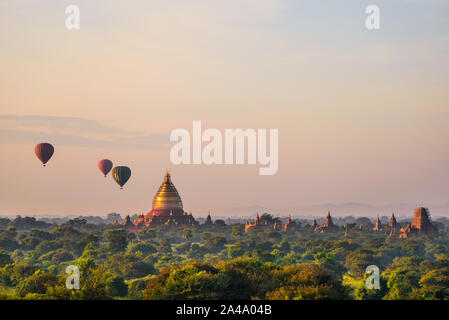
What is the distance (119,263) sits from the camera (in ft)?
293

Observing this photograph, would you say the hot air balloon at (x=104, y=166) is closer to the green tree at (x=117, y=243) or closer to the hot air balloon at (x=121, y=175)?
the hot air balloon at (x=121, y=175)

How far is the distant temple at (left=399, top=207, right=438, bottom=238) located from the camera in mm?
153375

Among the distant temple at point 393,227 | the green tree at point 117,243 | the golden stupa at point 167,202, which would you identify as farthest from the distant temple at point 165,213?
the distant temple at point 393,227

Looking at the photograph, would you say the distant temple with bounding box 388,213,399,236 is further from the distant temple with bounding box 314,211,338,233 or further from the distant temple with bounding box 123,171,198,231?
the distant temple with bounding box 123,171,198,231

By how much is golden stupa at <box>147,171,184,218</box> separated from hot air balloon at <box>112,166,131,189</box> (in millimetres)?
24938

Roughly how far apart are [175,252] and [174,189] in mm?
45041

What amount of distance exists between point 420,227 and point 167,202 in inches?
2418

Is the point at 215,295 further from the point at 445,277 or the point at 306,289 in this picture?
the point at 445,277

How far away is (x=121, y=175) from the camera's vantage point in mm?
139125

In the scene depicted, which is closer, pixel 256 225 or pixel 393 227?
pixel 256 225

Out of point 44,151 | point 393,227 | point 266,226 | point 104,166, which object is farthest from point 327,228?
point 44,151

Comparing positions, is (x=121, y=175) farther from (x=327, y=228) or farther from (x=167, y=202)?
(x=327, y=228)

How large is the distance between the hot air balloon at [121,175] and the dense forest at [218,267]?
12370 mm
